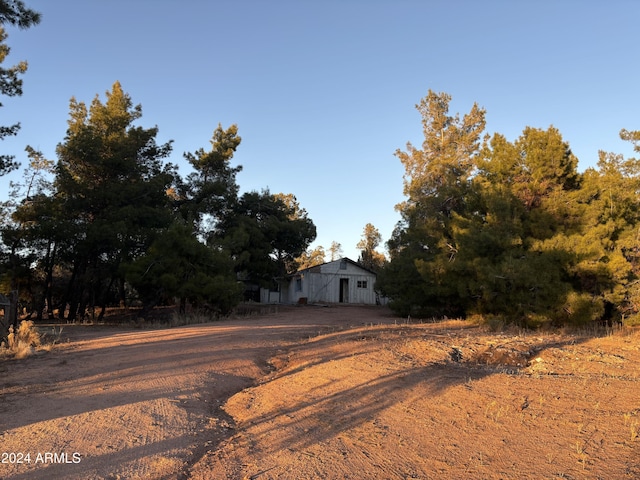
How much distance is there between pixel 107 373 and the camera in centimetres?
801

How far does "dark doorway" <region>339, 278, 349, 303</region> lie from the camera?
129ft

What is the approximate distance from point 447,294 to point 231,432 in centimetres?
1625

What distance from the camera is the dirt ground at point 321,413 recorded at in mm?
4453

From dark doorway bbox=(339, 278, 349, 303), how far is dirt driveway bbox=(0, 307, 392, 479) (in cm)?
2816

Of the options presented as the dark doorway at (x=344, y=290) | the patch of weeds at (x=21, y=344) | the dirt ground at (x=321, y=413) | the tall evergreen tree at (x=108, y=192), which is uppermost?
the tall evergreen tree at (x=108, y=192)

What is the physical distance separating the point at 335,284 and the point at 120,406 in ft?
108

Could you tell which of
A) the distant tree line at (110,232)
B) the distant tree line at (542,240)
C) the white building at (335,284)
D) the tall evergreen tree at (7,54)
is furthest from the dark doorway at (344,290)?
the tall evergreen tree at (7,54)

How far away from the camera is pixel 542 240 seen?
1773 cm

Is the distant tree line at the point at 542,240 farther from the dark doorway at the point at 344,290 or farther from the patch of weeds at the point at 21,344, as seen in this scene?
the dark doorway at the point at 344,290

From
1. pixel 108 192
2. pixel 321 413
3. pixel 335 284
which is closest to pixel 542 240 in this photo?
pixel 321 413

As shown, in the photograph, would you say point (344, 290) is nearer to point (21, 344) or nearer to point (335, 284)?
point (335, 284)

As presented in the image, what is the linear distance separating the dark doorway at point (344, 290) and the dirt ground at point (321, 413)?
28710 mm

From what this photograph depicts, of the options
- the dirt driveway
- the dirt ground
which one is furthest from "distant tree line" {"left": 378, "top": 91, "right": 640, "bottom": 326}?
the dirt driveway

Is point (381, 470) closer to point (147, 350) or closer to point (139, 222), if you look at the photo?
point (147, 350)
